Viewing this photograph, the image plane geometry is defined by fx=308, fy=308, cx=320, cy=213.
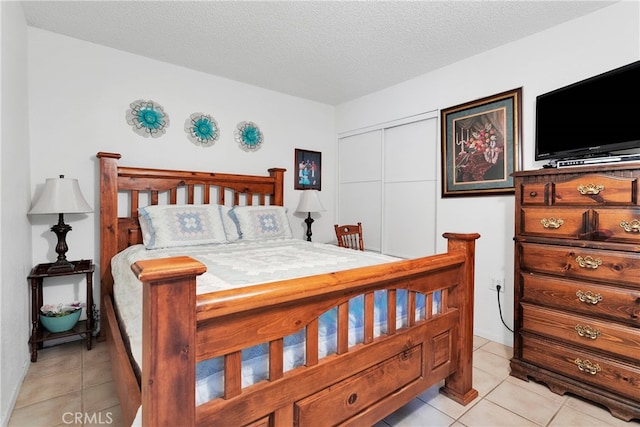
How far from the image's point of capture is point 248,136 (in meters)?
3.23

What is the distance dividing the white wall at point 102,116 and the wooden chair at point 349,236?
1045 millimetres

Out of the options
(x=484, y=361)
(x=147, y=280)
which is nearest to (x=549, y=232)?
(x=484, y=361)

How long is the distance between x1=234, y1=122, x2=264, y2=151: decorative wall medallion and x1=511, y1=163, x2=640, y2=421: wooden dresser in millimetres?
2423

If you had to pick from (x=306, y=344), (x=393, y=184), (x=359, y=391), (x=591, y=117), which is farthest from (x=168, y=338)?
(x=393, y=184)

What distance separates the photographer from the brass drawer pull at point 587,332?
63.2 inches

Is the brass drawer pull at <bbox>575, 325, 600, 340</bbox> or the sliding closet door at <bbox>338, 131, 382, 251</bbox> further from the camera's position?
the sliding closet door at <bbox>338, 131, 382, 251</bbox>

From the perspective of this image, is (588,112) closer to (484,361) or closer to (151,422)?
(484,361)

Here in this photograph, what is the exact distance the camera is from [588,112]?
183 centimetres

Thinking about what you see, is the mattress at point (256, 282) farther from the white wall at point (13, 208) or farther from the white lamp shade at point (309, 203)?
the white lamp shade at point (309, 203)

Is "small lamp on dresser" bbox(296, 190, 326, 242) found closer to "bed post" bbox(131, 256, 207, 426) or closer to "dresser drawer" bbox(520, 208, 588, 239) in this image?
"dresser drawer" bbox(520, 208, 588, 239)

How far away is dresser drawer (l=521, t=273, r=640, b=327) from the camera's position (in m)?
1.51

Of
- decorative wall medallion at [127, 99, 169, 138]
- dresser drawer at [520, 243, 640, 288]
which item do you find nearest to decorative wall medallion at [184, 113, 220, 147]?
decorative wall medallion at [127, 99, 169, 138]

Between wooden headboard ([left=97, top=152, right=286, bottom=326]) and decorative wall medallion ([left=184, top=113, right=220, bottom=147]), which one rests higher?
decorative wall medallion ([left=184, top=113, right=220, bottom=147])

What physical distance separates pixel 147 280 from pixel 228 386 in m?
0.42
